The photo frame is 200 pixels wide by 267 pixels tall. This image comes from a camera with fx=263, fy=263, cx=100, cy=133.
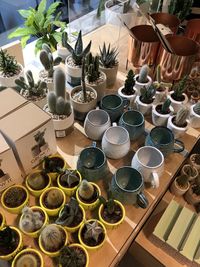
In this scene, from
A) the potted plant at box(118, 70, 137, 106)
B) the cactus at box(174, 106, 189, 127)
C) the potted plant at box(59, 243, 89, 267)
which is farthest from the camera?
the potted plant at box(118, 70, 137, 106)

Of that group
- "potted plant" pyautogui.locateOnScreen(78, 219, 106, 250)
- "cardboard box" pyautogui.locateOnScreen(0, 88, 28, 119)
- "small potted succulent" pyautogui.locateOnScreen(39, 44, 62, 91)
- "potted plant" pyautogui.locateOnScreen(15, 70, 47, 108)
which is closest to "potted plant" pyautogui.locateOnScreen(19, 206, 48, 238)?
"potted plant" pyautogui.locateOnScreen(78, 219, 106, 250)

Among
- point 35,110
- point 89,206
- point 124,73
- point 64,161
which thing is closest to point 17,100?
point 35,110

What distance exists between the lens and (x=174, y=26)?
129 cm

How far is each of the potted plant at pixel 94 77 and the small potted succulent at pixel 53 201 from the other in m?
0.44

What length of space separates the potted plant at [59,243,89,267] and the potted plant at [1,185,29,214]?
0.58 ft

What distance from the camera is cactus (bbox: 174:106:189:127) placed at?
874mm

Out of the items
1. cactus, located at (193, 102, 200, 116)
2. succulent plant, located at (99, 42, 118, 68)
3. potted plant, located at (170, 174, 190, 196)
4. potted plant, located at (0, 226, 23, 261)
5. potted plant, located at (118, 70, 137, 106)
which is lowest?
potted plant, located at (170, 174, 190, 196)

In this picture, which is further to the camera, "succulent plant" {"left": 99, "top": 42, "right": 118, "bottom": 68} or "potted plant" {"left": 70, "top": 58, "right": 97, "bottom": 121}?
"succulent plant" {"left": 99, "top": 42, "right": 118, "bottom": 68}

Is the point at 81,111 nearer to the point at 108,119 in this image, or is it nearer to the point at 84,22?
the point at 108,119

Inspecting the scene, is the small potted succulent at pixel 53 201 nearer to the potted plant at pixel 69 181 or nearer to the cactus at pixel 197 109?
the potted plant at pixel 69 181

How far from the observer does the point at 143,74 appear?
1.02m

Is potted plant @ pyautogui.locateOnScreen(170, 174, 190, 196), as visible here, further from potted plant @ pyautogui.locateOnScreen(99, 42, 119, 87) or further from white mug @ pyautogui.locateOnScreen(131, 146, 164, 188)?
potted plant @ pyautogui.locateOnScreen(99, 42, 119, 87)

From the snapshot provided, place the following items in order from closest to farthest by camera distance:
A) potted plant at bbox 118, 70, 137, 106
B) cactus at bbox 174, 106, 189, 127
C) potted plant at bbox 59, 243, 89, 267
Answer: potted plant at bbox 59, 243, 89, 267, cactus at bbox 174, 106, 189, 127, potted plant at bbox 118, 70, 137, 106

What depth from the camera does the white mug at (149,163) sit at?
77 centimetres
